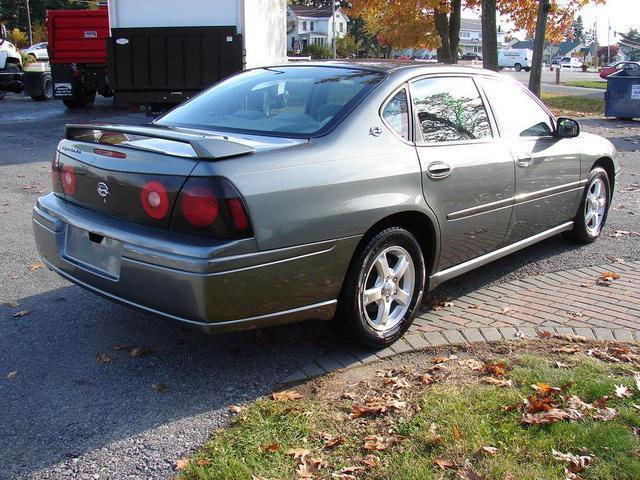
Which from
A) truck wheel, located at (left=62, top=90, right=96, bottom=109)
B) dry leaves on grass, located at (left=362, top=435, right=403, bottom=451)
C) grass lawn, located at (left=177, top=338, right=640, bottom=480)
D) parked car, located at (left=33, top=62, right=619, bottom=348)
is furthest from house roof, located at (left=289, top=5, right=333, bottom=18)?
dry leaves on grass, located at (left=362, top=435, right=403, bottom=451)

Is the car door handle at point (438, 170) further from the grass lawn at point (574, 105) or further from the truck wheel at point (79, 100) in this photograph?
the grass lawn at point (574, 105)

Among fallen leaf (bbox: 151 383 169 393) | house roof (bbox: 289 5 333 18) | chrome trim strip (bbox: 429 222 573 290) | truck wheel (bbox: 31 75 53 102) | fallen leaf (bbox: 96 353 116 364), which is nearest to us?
fallen leaf (bbox: 151 383 169 393)

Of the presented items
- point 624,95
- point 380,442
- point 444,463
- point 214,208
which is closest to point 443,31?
point 624,95

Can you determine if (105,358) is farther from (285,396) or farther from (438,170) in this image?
(438,170)

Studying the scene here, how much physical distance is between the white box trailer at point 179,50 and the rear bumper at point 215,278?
10.7 m

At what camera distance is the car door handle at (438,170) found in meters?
4.08

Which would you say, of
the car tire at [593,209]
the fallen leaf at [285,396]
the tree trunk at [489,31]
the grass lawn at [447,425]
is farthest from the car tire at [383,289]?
the tree trunk at [489,31]

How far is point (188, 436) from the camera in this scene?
309cm

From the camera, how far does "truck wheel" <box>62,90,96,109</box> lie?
1870 centimetres

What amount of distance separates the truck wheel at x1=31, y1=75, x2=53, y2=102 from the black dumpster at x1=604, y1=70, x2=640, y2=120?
16418 mm

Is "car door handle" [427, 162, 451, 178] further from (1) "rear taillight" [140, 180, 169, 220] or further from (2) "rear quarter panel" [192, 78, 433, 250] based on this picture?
(1) "rear taillight" [140, 180, 169, 220]

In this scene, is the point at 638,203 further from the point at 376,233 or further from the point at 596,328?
the point at 376,233

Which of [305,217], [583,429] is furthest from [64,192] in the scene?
[583,429]

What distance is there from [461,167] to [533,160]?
3.21 feet
